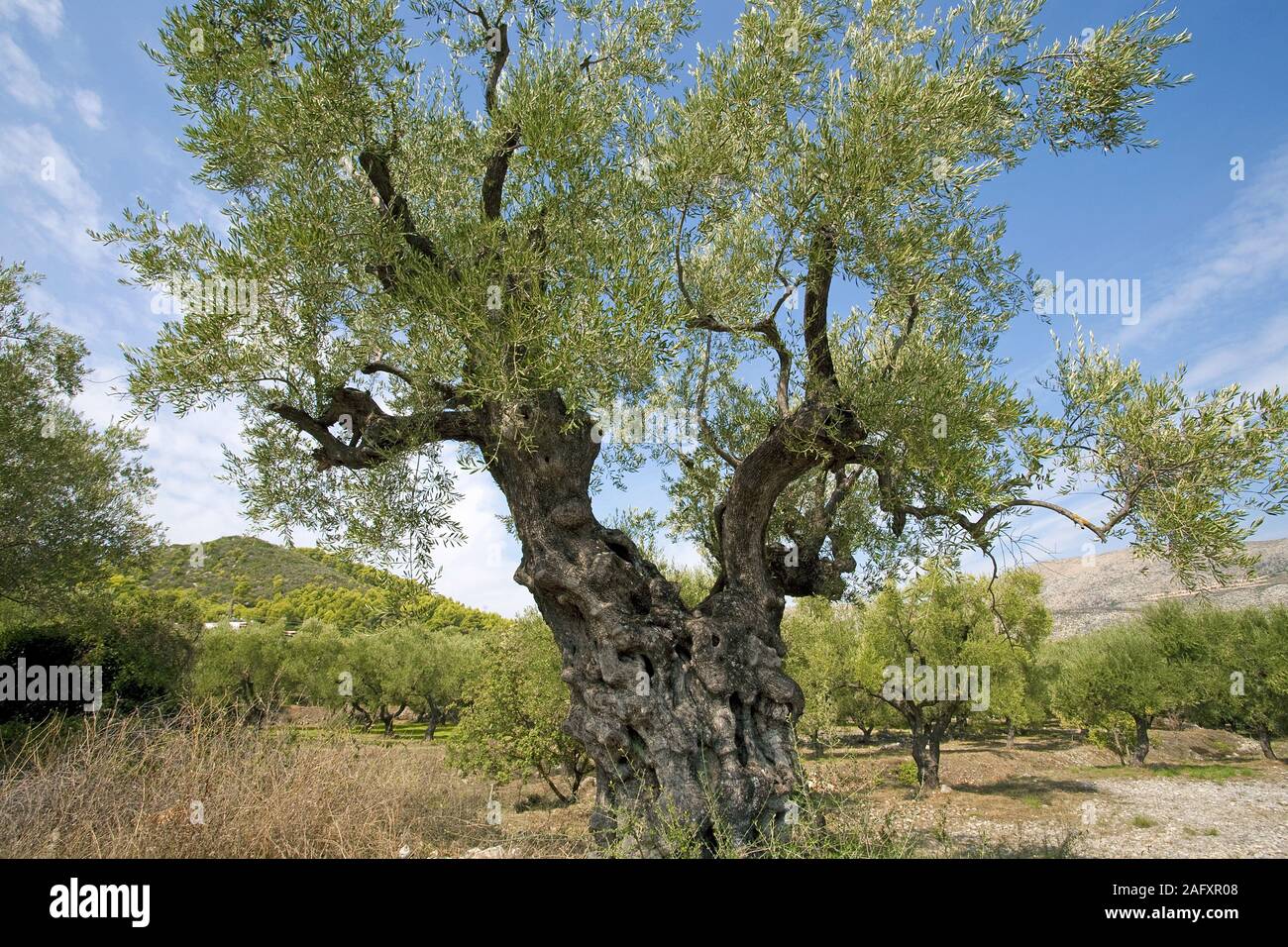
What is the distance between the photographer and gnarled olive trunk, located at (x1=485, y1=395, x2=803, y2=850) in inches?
333

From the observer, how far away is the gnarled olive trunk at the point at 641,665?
27.8ft

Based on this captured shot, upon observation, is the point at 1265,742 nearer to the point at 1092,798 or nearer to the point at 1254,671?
the point at 1254,671

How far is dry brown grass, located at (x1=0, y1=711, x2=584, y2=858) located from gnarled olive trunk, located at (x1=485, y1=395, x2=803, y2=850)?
2.04 m

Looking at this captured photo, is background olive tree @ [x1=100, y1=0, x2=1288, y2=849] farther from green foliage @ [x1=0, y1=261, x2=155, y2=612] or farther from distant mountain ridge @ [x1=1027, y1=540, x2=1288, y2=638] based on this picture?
distant mountain ridge @ [x1=1027, y1=540, x2=1288, y2=638]

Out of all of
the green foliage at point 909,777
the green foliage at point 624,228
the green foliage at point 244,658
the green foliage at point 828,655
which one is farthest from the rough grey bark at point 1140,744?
the green foliage at point 244,658

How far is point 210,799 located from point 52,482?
15.4m

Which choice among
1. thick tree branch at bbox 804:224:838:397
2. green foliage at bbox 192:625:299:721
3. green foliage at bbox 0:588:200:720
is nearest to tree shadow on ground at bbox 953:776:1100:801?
thick tree branch at bbox 804:224:838:397

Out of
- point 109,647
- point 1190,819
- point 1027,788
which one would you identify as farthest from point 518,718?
point 1027,788

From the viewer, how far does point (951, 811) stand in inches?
822

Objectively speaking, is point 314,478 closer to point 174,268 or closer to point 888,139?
point 174,268

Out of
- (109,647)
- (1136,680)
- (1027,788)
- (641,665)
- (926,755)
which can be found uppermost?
(641,665)

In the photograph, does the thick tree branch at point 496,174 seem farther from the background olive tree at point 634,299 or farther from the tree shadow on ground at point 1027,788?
the tree shadow on ground at point 1027,788

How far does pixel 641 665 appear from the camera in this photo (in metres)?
9.01
